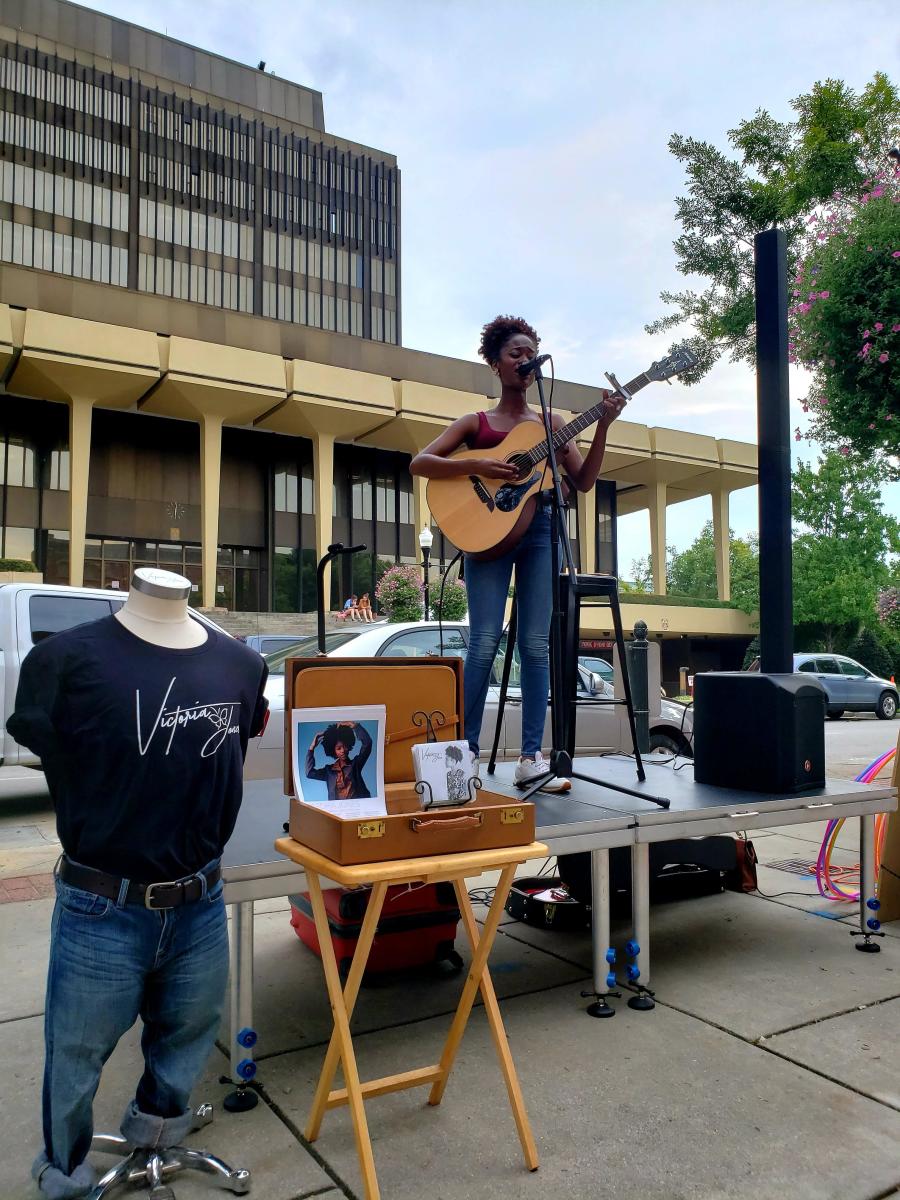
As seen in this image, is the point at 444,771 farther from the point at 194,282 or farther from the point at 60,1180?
the point at 194,282

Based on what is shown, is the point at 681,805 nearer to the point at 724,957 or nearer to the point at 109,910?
the point at 724,957

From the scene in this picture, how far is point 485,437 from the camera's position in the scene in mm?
4145

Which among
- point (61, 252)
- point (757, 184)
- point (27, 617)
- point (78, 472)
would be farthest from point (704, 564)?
point (27, 617)

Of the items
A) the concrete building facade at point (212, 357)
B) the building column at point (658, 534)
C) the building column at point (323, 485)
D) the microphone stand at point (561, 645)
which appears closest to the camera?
the microphone stand at point (561, 645)

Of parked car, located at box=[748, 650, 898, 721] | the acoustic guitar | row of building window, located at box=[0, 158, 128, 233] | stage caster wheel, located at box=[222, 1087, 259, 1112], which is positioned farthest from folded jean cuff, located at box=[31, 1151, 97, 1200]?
row of building window, located at box=[0, 158, 128, 233]

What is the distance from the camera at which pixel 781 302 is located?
4797 millimetres

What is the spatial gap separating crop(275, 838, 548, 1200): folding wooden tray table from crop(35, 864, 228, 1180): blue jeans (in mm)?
300

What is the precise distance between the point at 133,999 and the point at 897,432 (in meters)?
7.23

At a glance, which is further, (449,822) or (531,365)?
(531,365)

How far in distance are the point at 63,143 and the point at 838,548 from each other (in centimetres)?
3861

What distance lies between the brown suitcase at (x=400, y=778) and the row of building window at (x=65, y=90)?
153 feet

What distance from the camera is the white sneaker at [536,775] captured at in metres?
4.04

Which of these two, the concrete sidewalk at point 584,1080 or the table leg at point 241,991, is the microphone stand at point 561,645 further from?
the table leg at point 241,991

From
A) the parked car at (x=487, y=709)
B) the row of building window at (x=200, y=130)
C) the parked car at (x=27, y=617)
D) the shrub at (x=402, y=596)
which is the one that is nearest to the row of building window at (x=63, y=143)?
the row of building window at (x=200, y=130)
